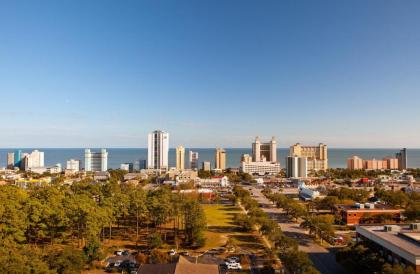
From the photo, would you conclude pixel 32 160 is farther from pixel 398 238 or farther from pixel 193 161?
pixel 398 238

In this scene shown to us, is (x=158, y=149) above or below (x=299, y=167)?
above

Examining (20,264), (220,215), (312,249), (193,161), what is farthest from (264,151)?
(20,264)

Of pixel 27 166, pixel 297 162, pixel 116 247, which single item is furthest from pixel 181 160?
pixel 116 247

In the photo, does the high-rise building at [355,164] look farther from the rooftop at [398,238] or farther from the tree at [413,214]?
the rooftop at [398,238]

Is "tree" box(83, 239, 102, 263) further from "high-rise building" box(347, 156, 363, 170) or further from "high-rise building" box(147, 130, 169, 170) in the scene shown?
"high-rise building" box(347, 156, 363, 170)

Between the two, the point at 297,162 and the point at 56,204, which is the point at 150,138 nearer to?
the point at 297,162

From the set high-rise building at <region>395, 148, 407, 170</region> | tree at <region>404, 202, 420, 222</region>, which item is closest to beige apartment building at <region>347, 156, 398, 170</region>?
high-rise building at <region>395, 148, 407, 170</region>
